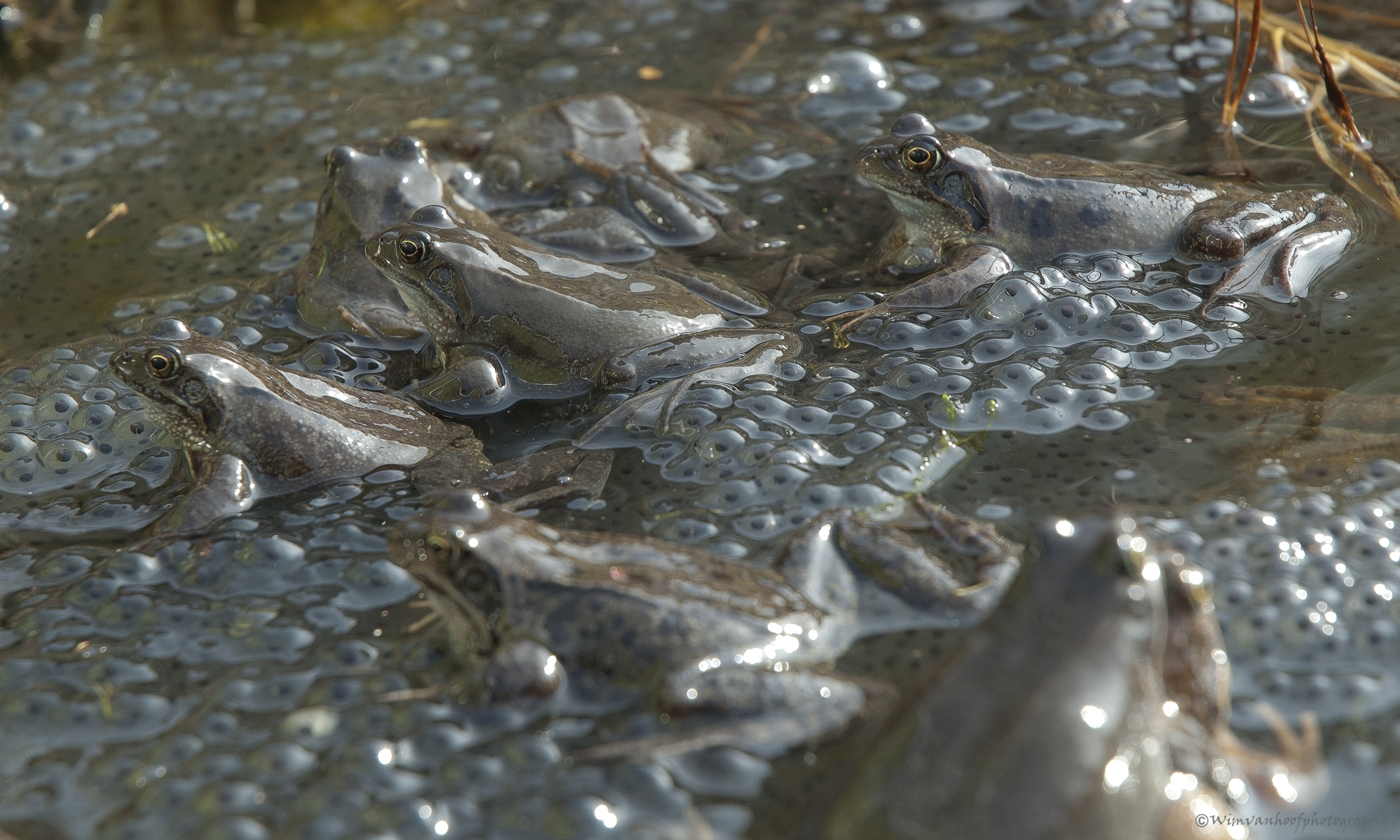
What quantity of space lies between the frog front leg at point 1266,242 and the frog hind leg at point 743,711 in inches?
89.3

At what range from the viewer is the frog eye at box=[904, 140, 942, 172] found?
416cm

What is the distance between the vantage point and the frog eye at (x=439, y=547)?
112 inches

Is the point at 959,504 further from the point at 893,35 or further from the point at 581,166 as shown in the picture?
the point at 893,35

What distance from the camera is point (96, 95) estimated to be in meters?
5.58

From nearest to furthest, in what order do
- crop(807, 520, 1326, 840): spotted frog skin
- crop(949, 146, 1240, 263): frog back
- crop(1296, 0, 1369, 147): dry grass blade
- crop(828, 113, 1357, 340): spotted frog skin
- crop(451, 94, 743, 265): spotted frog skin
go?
1. crop(807, 520, 1326, 840): spotted frog skin
2. crop(828, 113, 1357, 340): spotted frog skin
3. crop(949, 146, 1240, 263): frog back
4. crop(1296, 0, 1369, 147): dry grass blade
5. crop(451, 94, 743, 265): spotted frog skin

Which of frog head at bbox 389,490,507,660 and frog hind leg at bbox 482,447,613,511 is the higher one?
frog head at bbox 389,490,507,660

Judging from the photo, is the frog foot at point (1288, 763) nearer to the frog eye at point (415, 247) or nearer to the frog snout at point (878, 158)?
the frog snout at point (878, 158)

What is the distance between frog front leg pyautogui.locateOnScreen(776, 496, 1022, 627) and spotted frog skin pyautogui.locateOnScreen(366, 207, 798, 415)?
0.92 meters

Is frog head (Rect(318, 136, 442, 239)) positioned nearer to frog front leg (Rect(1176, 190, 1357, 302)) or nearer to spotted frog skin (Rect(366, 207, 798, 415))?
spotted frog skin (Rect(366, 207, 798, 415))

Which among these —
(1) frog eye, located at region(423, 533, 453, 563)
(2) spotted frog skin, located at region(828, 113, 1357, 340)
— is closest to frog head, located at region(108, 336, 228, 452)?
(1) frog eye, located at region(423, 533, 453, 563)

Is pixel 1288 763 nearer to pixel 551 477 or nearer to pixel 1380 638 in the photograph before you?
pixel 1380 638

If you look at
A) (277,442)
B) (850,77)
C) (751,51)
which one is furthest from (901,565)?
(751,51)

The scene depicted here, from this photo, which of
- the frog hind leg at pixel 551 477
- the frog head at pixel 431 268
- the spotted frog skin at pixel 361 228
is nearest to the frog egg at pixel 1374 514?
the frog hind leg at pixel 551 477

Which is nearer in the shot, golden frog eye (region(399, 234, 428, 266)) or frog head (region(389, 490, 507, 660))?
frog head (region(389, 490, 507, 660))
